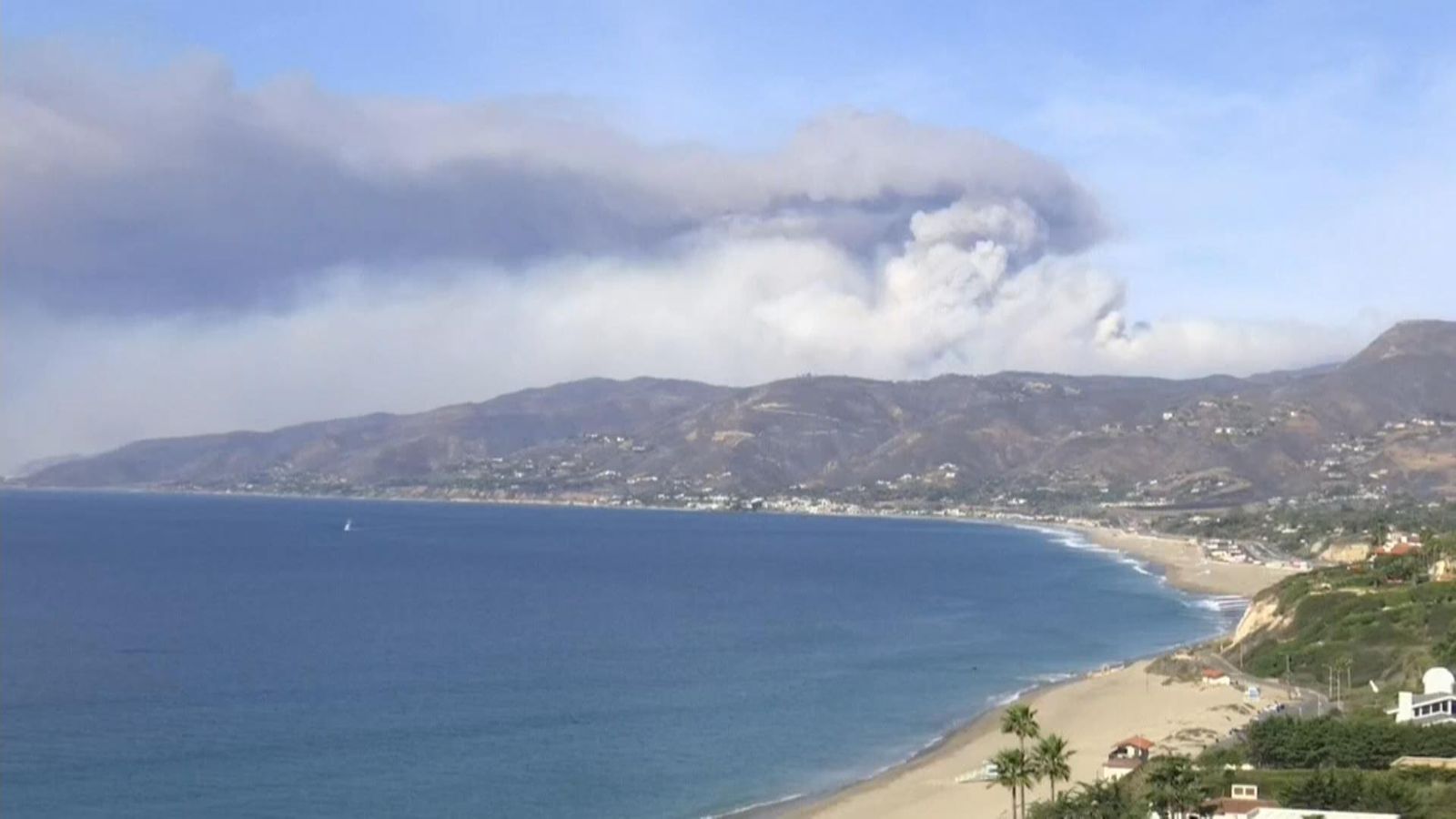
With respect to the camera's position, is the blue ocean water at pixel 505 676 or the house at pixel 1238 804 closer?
the house at pixel 1238 804

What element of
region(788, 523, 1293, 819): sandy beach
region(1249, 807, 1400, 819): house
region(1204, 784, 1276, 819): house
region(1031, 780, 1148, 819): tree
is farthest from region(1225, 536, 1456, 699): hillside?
region(1249, 807, 1400, 819): house

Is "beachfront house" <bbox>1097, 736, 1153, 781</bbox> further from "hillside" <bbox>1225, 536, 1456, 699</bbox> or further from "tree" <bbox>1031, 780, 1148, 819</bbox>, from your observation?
"hillside" <bbox>1225, 536, 1456, 699</bbox>

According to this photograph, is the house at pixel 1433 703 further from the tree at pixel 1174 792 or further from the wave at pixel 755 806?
the wave at pixel 755 806

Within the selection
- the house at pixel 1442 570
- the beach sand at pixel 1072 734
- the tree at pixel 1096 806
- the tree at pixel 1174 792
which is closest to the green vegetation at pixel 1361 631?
the house at pixel 1442 570

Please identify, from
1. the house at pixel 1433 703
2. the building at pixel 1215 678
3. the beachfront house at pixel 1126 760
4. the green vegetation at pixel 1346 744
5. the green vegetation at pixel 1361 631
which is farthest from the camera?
the building at pixel 1215 678

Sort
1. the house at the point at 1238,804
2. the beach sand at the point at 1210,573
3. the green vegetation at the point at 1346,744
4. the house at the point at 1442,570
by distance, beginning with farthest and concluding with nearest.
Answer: the beach sand at the point at 1210,573 → the house at the point at 1442,570 → the green vegetation at the point at 1346,744 → the house at the point at 1238,804

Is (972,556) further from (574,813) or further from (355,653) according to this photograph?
(574,813)

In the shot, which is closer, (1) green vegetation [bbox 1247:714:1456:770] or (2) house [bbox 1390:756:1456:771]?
(2) house [bbox 1390:756:1456:771]
